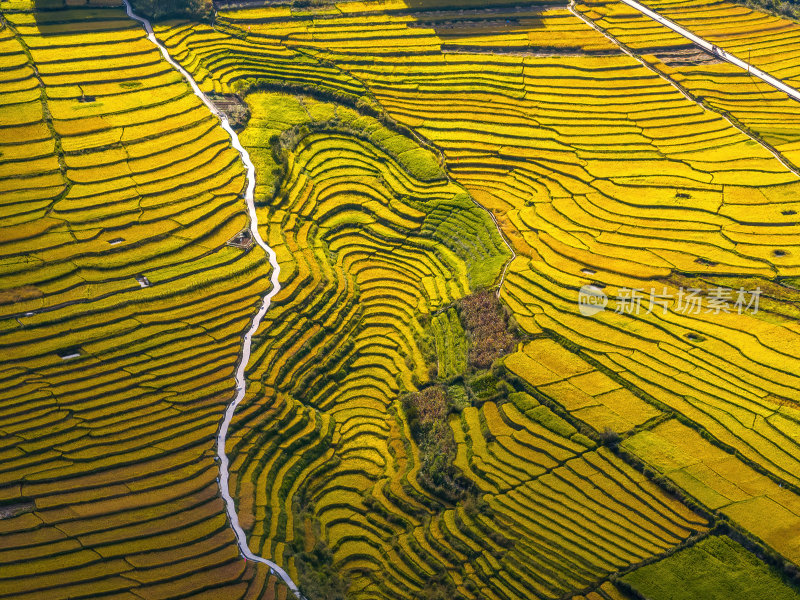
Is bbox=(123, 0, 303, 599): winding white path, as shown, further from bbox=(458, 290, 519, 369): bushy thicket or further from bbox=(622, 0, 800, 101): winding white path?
bbox=(622, 0, 800, 101): winding white path

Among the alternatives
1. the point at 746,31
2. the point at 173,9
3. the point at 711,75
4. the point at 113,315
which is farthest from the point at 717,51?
the point at 113,315

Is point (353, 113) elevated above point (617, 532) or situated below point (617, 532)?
above

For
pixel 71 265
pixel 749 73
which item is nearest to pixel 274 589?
pixel 71 265

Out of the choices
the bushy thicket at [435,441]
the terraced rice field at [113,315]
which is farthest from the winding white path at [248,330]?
the bushy thicket at [435,441]

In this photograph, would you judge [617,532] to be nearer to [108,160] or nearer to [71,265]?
[71,265]

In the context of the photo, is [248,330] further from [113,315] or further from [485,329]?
[485,329]

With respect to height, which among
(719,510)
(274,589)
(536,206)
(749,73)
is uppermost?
(749,73)
